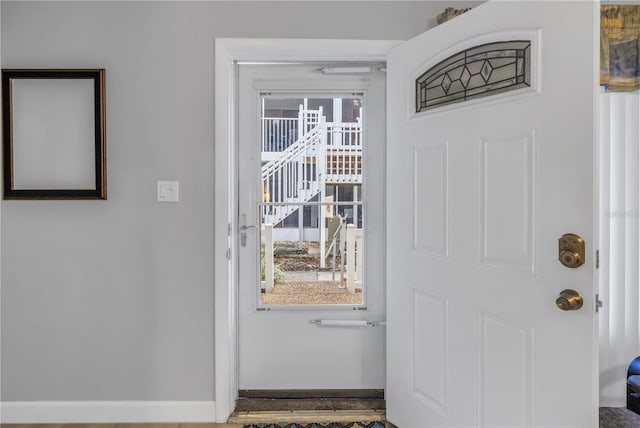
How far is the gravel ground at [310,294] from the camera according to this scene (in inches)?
88.7

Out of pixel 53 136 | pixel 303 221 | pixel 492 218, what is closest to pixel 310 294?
pixel 303 221

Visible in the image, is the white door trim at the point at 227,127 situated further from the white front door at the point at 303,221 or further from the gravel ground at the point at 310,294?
the gravel ground at the point at 310,294

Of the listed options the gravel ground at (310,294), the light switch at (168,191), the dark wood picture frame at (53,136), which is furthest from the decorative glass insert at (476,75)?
the dark wood picture frame at (53,136)

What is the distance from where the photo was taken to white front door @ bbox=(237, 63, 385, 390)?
86.2 inches

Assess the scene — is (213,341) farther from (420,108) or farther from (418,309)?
(420,108)

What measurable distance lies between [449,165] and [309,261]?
947 millimetres

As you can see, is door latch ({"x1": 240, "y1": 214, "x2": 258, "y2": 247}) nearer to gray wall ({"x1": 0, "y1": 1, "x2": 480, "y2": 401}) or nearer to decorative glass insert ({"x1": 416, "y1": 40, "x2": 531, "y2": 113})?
gray wall ({"x1": 0, "y1": 1, "x2": 480, "y2": 401})

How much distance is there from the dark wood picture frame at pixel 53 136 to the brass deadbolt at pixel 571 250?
1955mm

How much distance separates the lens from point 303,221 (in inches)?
87.7

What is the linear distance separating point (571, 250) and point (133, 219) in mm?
1868

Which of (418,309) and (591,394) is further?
(418,309)

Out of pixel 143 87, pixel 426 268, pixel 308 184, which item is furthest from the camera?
pixel 308 184

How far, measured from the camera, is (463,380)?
64.7 inches

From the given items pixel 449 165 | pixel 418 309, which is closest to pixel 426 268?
pixel 418 309
